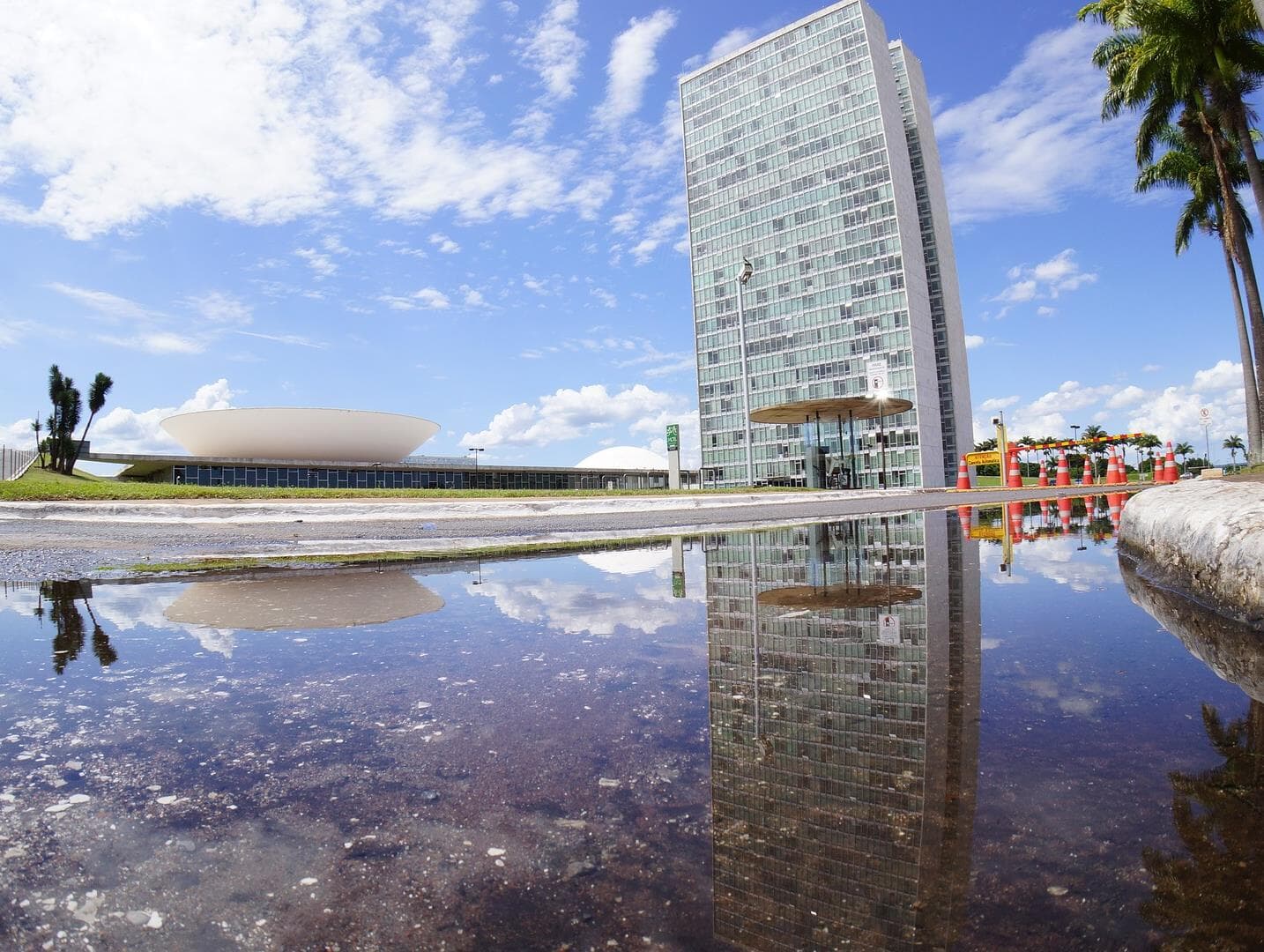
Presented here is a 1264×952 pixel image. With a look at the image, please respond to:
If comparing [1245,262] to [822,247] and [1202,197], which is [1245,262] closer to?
[1202,197]

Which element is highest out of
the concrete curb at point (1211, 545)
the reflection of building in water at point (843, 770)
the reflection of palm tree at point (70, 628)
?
the concrete curb at point (1211, 545)

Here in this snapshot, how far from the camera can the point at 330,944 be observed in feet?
3.86

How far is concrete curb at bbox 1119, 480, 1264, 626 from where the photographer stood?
3.62m

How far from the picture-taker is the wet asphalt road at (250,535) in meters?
9.02

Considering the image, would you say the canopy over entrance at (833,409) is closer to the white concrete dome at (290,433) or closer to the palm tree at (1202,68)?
the palm tree at (1202,68)

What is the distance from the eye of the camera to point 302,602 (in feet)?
16.6

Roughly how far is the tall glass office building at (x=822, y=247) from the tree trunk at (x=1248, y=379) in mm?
46215

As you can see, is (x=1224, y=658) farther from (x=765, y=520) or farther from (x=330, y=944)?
(x=765, y=520)

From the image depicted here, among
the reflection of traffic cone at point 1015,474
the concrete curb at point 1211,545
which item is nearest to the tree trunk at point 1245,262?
the reflection of traffic cone at point 1015,474

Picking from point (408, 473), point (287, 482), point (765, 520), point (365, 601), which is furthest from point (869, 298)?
point (365, 601)

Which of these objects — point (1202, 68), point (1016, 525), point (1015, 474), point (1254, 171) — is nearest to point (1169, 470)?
point (1015, 474)

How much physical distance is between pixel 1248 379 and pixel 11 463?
50918mm

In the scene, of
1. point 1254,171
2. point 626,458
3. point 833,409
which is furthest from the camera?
point 626,458

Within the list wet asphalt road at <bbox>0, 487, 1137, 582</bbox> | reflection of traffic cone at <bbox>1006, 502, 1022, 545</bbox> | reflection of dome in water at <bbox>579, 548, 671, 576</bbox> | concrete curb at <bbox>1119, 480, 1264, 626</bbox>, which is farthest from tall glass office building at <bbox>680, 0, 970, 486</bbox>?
concrete curb at <bbox>1119, 480, 1264, 626</bbox>
